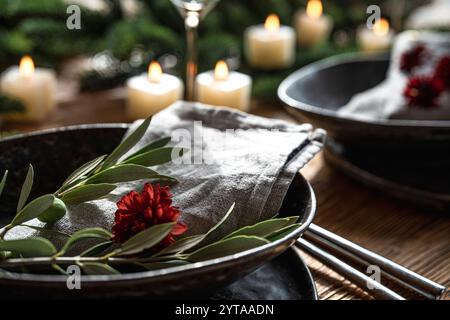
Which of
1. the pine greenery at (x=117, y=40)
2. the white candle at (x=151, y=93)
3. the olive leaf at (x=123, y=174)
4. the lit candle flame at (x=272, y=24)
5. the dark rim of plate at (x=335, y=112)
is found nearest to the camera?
the olive leaf at (x=123, y=174)

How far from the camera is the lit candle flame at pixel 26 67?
98cm

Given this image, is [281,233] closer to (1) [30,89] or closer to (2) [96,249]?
(2) [96,249]

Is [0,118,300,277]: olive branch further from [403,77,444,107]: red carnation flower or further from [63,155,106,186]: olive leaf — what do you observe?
[403,77,444,107]: red carnation flower

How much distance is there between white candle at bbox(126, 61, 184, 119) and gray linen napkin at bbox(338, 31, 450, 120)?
237 mm

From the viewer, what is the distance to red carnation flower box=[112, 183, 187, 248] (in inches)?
17.8

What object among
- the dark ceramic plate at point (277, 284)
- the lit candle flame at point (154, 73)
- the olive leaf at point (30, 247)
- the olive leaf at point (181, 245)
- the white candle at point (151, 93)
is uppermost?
the olive leaf at point (30, 247)

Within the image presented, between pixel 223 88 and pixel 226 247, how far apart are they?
1.78 feet

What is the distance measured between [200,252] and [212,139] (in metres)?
0.16

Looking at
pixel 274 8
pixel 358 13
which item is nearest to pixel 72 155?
pixel 274 8

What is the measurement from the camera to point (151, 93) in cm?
95

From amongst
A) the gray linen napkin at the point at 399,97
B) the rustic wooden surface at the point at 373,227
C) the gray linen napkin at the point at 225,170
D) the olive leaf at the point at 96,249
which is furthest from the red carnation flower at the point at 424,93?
the olive leaf at the point at 96,249

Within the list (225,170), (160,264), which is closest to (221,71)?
(225,170)

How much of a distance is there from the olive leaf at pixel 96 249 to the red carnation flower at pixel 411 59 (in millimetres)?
566

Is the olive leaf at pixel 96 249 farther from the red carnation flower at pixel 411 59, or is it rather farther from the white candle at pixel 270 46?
the white candle at pixel 270 46
